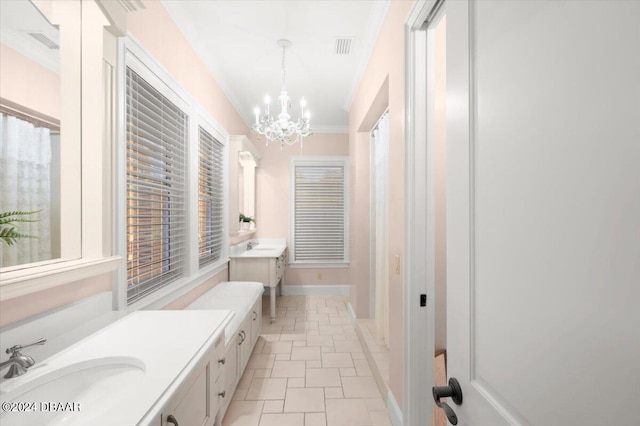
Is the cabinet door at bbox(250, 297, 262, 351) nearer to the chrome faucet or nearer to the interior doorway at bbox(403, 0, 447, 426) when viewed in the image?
the interior doorway at bbox(403, 0, 447, 426)

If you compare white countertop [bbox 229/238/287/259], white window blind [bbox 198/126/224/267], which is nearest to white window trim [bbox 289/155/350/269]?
white countertop [bbox 229/238/287/259]

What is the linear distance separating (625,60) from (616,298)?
34cm

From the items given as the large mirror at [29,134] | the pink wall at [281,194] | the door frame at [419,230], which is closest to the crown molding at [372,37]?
the door frame at [419,230]

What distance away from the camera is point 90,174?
1.36 m

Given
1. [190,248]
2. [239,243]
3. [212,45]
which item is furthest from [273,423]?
[212,45]

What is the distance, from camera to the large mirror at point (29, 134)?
1021 millimetres

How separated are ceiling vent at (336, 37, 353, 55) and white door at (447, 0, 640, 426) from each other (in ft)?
6.65

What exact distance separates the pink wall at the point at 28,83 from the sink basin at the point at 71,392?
0.95m

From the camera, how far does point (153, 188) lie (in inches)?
79.0

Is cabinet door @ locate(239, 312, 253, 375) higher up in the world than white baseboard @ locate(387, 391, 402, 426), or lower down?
higher up

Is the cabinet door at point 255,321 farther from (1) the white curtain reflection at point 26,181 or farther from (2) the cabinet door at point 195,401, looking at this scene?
(1) the white curtain reflection at point 26,181

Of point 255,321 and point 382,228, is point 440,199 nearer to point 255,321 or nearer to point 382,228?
point 382,228

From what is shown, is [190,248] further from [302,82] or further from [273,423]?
[302,82]

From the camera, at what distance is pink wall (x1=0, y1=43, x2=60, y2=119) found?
39.8 inches
